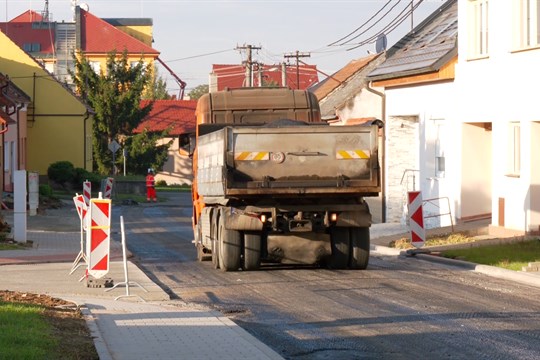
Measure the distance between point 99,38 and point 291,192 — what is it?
94.5 m

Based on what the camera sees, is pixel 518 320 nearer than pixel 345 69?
Yes

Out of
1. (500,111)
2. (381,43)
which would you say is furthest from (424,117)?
(381,43)

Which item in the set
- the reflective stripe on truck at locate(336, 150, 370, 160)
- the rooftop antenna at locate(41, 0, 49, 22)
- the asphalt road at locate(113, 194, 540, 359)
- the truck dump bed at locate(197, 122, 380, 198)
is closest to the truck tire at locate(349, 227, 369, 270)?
the asphalt road at locate(113, 194, 540, 359)

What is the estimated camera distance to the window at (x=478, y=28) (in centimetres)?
2838

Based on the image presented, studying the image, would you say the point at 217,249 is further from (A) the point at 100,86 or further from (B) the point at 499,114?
(A) the point at 100,86

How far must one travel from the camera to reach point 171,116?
99.1 meters

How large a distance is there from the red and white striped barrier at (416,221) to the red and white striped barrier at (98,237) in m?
8.58

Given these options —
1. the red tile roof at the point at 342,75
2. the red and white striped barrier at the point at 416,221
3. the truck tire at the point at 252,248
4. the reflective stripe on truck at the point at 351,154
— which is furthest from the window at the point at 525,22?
the red tile roof at the point at 342,75

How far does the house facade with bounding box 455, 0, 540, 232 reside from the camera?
25.5 m

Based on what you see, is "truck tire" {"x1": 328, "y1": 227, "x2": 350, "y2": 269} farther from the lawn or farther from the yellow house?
the yellow house

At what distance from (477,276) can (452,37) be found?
1358 centimetres

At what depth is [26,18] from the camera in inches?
4707

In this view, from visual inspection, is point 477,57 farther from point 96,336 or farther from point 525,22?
point 96,336

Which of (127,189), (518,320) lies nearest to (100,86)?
(127,189)
